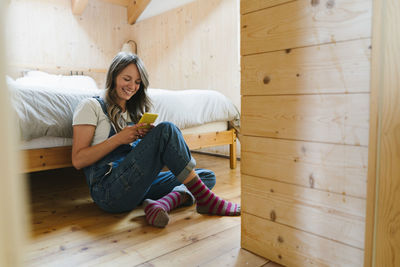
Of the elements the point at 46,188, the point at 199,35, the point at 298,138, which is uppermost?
the point at 199,35

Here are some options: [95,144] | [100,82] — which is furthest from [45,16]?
[95,144]

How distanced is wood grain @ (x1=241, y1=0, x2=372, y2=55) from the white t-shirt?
28.7 inches

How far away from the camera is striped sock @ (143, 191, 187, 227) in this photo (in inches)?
50.2

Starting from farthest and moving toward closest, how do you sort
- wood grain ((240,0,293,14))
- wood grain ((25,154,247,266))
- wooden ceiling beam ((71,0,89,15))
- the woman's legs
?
wooden ceiling beam ((71,0,89,15))
the woman's legs
wood grain ((25,154,247,266))
wood grain ((240,0,293,14))

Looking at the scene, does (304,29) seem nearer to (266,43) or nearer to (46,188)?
(266,43)

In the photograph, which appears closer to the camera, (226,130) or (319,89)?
(319,89)

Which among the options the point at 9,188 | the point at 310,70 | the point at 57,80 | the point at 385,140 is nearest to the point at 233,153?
the point at 310,70

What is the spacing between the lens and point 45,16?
142 inches


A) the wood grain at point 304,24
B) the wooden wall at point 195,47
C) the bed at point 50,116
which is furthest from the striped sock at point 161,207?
the wooden wall at point 195,47

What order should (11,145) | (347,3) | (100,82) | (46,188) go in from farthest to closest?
(100,82) → (46,188) → (347,3) → (11,145)

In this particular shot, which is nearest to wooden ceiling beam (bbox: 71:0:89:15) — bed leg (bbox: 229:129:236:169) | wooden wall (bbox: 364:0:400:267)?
bed leg (bbox: 229:129:236:169)

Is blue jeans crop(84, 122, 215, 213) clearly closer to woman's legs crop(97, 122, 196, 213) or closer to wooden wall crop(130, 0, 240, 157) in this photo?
woman's legs crop(97, 122, 196, 213)

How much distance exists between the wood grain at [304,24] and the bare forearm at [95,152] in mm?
689

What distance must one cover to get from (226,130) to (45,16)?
2666 millimetres
